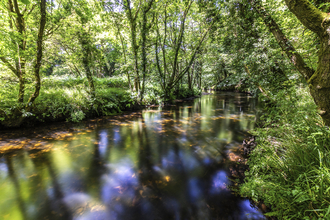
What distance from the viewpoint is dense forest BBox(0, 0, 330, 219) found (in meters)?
1.82

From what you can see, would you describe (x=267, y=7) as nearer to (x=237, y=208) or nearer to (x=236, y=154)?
(x=236, y=154)

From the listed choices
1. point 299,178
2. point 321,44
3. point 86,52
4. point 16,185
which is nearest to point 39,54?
point 86,52

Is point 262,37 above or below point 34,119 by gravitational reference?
above

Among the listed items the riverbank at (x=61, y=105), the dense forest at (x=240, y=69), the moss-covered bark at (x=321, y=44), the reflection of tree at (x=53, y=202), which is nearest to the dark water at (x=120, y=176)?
the reflection of tree at (x=53, y=202)

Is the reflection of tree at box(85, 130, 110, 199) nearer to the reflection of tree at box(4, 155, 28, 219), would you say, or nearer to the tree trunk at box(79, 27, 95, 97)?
the reflection of tree at box(4, 155, 28, 219)

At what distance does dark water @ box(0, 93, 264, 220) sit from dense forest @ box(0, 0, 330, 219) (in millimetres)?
628

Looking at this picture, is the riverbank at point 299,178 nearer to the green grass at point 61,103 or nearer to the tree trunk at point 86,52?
the green grass at point 61,103

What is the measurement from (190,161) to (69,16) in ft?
28.9

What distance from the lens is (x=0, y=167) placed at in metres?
3.05

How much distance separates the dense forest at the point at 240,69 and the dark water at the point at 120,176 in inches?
24.7

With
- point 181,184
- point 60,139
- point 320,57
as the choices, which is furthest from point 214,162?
point 60,139

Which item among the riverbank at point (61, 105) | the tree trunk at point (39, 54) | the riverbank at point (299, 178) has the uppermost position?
the tree trunk at point (39, 54)

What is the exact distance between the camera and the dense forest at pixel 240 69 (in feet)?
5.97

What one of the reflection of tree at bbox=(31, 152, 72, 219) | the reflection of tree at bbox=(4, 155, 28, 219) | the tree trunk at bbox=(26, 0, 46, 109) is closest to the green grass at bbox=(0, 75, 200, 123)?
the tree trunk at bbox=(26, 0, 46, 109)
